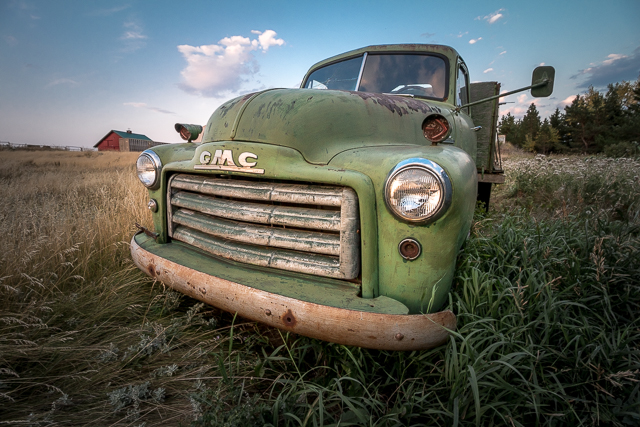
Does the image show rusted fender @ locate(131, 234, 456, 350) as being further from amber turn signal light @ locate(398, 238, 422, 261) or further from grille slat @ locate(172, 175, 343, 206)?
grille slat @ locate(172, 175, 343, 206)

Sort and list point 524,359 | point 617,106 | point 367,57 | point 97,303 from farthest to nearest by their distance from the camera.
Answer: point 617,106 → point 367,57 → point 97,303 → point 524,359

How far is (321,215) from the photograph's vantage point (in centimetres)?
158

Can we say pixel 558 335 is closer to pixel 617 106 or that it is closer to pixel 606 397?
pixel 606 397

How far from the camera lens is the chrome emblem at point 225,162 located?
5.72 feet

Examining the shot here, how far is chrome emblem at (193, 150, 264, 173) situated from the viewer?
1.74 m

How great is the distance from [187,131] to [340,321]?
7.11ft

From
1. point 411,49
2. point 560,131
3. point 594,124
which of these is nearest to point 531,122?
point 560,131

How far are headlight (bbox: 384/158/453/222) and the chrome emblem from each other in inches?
28.4

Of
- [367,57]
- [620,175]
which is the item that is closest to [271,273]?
[367,57]

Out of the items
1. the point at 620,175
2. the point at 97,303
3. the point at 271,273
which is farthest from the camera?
the point at 620,175

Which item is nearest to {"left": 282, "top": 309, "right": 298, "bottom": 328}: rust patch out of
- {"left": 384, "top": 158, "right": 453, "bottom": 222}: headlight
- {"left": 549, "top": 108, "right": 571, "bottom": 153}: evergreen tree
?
{"left": 384, "top": 158, "right": 453, "bottom": 222}: headlight

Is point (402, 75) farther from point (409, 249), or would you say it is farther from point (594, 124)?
point (594, 124)

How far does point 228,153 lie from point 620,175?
5.64 m

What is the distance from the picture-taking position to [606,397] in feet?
4.49
